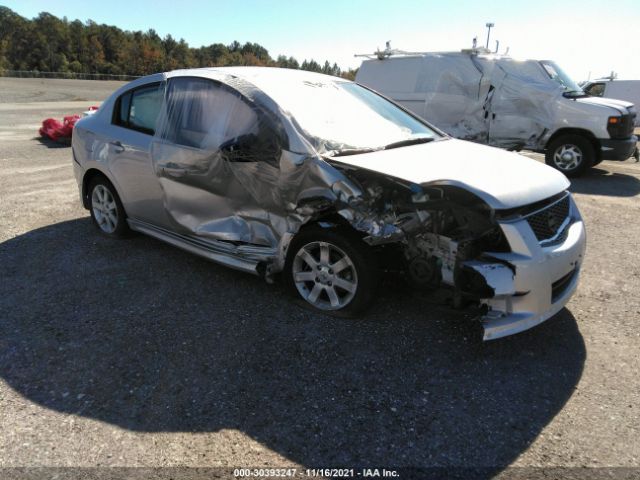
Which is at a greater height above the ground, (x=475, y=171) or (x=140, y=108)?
(x=140, y=108)

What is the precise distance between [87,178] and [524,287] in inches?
179

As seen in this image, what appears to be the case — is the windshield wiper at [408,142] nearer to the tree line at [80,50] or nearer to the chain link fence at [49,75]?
the chain link fence at [49,75]

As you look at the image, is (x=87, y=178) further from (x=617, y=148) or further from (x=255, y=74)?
(x=617, y=148)

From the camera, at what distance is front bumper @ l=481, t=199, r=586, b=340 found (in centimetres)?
281

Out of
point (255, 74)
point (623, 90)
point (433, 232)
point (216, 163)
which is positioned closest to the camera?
point (433, 232)

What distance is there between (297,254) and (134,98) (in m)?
2.54

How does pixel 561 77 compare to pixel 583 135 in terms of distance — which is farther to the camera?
pixel 561 77

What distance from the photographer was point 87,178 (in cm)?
517

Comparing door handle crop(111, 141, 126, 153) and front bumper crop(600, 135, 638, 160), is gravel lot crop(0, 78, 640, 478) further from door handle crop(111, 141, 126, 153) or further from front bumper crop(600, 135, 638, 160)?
front bumper crop(600, 135, 638, 160)

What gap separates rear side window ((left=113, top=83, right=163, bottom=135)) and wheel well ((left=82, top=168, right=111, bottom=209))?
59 centimetres

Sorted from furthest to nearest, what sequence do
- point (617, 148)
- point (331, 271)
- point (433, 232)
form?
point (617, 148) < point (331, 271) < point (433, 232)

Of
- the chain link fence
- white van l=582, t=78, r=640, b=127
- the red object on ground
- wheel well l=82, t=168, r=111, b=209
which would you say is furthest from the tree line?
wheel well l=82, t=168, r=111, b=209

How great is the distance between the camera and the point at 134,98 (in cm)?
466

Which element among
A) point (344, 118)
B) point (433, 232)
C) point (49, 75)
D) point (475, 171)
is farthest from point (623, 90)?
point (49, 75)
